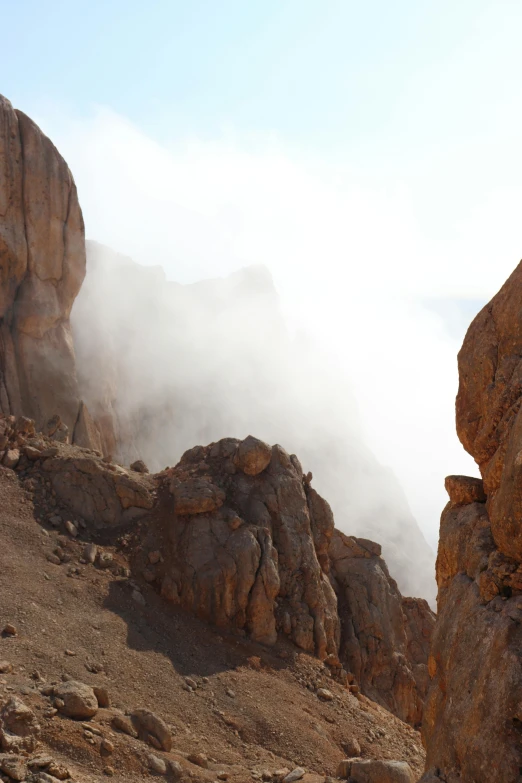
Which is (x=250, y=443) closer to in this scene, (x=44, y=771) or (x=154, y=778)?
(x=154, y=778)

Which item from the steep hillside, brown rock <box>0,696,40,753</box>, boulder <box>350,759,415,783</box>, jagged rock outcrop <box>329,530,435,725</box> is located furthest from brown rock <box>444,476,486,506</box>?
jagged rock outcrop <box>329,530,435,725</box>

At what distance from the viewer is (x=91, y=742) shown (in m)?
15.7

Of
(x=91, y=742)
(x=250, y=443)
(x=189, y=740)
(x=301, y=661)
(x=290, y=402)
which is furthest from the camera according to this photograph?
(x=290, y=402)

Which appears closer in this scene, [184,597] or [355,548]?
[184,597]

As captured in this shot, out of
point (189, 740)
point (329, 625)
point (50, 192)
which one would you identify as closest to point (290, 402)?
point (50, 192)

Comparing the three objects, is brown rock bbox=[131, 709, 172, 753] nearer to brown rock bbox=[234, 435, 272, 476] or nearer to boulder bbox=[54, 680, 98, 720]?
boulder bbox=[54, 680, 98, 720]

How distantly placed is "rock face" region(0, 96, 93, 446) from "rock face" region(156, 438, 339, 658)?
9394mm

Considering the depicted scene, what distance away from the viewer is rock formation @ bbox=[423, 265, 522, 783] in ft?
31.5

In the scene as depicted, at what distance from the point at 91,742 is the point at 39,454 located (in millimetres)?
14139

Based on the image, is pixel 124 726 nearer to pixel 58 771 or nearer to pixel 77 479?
pixel 58 771

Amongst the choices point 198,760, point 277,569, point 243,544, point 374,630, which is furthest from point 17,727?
point 374,630

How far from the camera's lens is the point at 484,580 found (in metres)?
11.2

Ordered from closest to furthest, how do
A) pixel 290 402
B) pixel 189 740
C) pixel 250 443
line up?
pixel 189 740 → pixel 250 443 → pixel 290 402

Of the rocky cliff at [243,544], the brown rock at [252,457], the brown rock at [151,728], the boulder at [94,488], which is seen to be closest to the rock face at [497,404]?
the brown rock at [151,728]
